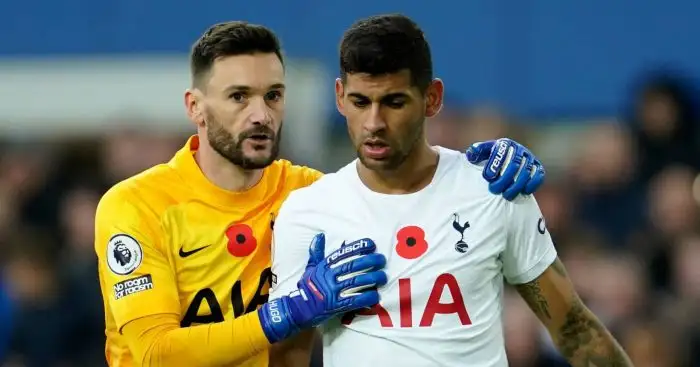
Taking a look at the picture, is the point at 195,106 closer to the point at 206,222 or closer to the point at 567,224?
the point at 206,222

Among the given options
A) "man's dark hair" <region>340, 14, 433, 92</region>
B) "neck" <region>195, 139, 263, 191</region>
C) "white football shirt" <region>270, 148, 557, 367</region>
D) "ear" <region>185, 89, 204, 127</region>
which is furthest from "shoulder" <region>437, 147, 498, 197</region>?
"ear" <region>185, 89, 204, 127</region>

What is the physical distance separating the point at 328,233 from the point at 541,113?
4842 millimetres

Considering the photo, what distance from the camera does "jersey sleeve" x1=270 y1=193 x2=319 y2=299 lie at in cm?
415

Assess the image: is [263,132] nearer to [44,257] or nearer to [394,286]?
[394,286]

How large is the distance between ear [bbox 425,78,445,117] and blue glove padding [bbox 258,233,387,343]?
42 centimetres

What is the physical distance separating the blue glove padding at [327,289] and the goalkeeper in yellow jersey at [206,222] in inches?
3.3

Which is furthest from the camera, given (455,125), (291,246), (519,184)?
(455,125)

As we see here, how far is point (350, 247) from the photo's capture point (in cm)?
400

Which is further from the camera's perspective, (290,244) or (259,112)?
(259,112)

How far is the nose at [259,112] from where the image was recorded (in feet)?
14.3

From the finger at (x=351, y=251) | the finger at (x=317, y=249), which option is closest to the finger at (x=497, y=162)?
the finger at (x=351, y=251)

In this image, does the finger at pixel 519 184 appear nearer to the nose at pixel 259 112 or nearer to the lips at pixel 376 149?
the lips at pixel 376 149

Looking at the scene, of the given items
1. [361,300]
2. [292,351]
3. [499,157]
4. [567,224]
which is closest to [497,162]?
[499,157]

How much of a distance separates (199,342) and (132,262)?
350mm
